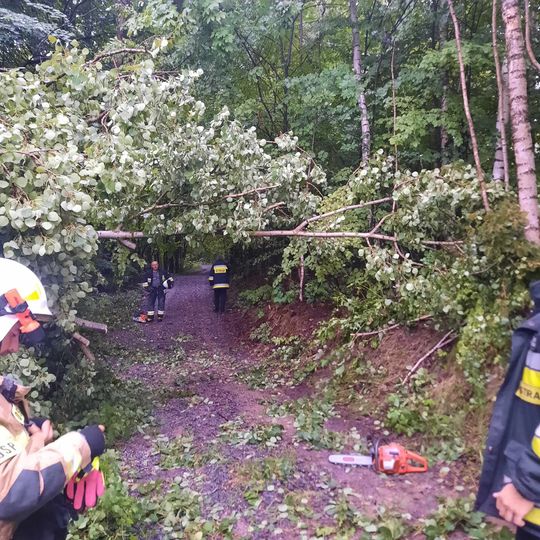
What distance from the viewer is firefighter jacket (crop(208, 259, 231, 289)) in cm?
1170

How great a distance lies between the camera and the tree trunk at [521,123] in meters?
4.59

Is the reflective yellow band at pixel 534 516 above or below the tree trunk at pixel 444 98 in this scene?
below

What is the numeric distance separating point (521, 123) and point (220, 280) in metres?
8.41

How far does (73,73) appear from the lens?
16.1 feet

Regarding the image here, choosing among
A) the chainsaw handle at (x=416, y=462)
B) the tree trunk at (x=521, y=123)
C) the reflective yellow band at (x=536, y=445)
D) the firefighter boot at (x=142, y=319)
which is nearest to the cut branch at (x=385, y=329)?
the tree trunk at (x=521, y=123)

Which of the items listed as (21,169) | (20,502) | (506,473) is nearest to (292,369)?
(21,169)

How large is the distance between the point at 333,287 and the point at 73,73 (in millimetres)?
5544

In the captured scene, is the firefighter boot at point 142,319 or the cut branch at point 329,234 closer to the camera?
the cut branch at point 329,234

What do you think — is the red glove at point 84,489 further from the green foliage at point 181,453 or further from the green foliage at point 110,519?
the green foliage at point 181,453

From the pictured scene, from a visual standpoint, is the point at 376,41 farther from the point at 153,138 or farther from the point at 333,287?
the point at 153,138

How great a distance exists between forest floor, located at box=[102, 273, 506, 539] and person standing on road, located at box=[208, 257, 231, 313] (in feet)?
14.1

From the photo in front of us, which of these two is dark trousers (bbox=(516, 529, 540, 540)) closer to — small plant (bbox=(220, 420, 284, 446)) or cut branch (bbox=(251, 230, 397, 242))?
small plant (bbox=(220, 420, 284, 446))

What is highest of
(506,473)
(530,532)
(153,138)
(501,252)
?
(153,138)

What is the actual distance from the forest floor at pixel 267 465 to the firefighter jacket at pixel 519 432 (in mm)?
1619
